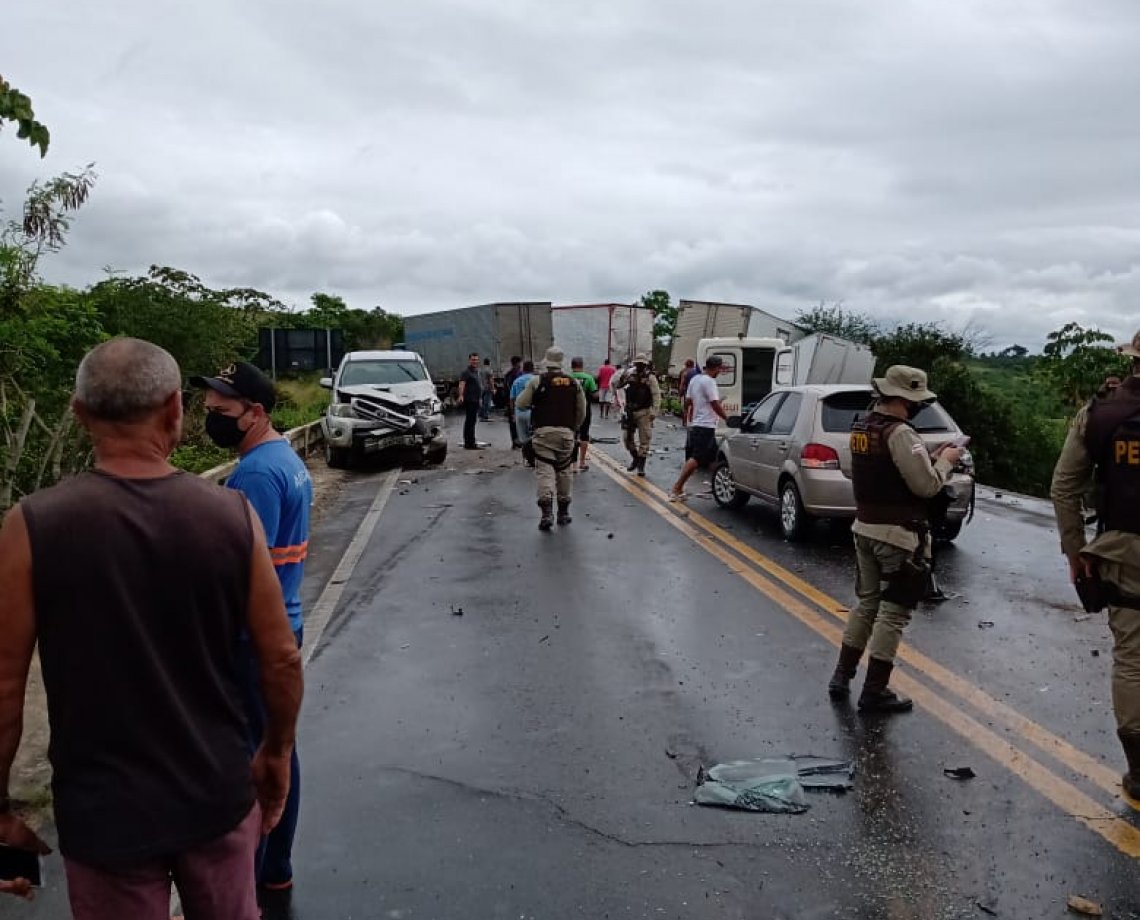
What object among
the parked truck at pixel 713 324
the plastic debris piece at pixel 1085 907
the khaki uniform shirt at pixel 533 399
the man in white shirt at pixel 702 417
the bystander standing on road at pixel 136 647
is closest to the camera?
the bystander standing on road at pixel 136 647

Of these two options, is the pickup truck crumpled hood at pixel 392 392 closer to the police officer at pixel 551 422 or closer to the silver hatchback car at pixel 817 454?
the police officer at pixel 551 422

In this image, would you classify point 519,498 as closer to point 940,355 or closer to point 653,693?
point 653,693

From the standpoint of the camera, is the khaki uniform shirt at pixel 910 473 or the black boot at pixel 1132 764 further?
the khaki uniform shirt at pixel 910 473

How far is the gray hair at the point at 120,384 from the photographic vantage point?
2.30 metres

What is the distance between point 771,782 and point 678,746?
2.06 feet

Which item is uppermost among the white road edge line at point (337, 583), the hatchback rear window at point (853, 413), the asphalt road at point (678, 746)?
the hatchback rear window at point (853, 413)

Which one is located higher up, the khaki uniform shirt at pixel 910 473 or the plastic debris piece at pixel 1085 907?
the khaki uniform shirt at pixel 910 473

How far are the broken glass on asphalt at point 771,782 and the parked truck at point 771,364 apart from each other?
1659cm

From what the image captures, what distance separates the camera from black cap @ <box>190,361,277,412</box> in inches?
140

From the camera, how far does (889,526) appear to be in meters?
5.67

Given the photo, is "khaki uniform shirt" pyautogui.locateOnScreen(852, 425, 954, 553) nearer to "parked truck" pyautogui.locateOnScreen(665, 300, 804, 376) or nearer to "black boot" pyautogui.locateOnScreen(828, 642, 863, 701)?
"black boot" pyautogui.locateOnScreen(828, 642, 863, 701)

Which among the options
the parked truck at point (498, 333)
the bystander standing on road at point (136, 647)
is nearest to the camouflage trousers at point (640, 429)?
Result: the bystander standing on road at point (136, 647)

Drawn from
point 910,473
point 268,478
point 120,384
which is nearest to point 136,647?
point 120,384

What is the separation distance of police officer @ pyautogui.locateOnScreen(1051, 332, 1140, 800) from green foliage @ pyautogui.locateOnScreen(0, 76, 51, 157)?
191 inches
